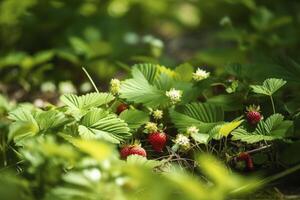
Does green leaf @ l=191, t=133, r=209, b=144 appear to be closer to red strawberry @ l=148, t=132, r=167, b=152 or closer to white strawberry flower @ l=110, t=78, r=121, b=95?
red strawberry @ l=148, t=132, r=167, b=152

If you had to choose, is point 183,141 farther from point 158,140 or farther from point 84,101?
point 84,101

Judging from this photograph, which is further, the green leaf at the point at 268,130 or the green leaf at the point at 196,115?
the green leaf at the point at 196,115

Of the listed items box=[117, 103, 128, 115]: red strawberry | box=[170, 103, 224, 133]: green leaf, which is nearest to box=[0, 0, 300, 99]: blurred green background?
box=[117, 103, 128, 115]: red strawberry

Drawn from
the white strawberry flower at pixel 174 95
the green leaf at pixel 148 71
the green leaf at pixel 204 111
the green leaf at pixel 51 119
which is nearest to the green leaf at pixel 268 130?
the green leaf at pixel 204 111

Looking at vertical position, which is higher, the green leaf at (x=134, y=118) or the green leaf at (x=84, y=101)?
the green leaf at (x=84, y=101)

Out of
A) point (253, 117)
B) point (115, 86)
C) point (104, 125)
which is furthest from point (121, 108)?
point (253, 117)

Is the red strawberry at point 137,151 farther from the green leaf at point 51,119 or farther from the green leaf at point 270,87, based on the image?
the green leaf at point 270,87
